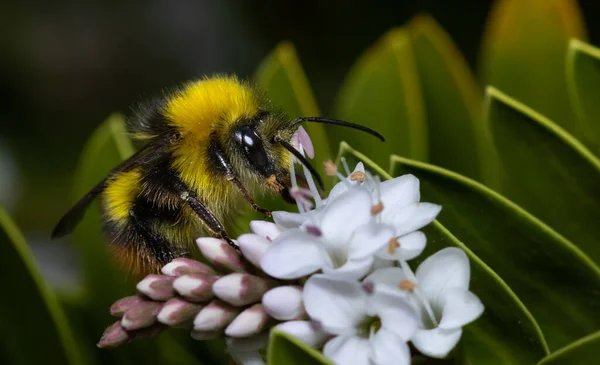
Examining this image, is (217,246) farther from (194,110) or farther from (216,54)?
(216,54)

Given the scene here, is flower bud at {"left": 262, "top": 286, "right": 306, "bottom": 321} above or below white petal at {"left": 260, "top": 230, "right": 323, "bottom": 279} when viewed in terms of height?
below

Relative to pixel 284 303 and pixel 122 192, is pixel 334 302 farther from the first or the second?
pixel 122 192

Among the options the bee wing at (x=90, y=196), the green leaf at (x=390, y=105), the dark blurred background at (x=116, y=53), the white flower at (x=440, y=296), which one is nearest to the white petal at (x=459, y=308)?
the white flower at (x=440, y=296)

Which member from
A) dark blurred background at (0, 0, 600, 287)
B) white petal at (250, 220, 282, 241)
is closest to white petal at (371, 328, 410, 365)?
white petal at (250, 220, 282, 241)

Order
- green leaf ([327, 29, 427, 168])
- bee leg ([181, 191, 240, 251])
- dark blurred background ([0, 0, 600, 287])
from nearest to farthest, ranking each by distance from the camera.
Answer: bee leg ([181, 191, 240, 251])
green leaf ([327, 29, 427, 168])
dark blurred background ([0, 0, 600, 287])

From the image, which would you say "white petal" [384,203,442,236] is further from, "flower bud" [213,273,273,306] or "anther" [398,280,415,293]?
"flower bud" [213,273,273,306]

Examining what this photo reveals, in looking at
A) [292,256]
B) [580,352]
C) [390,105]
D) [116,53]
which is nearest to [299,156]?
[292,256]

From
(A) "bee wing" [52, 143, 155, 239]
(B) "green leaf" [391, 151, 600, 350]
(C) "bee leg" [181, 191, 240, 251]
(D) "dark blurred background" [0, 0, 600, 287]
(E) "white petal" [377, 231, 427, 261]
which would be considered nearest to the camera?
(E) "white petal" [377, 231, 427, 261]
